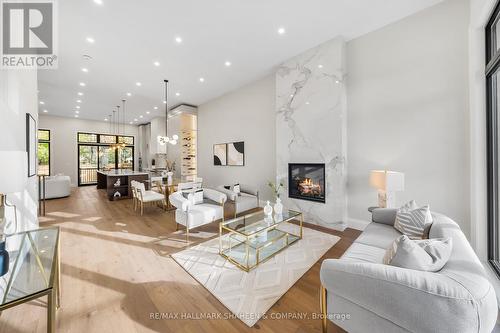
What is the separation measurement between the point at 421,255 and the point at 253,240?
1970mm

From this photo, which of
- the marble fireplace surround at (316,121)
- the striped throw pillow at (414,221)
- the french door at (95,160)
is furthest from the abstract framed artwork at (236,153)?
the french door at (95,160)

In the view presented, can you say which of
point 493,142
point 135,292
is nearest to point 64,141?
point 135,292

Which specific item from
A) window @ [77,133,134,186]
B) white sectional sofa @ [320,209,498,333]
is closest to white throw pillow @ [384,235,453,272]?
white sectional sofa @ [320,209,498,333]

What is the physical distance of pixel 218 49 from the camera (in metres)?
3.88

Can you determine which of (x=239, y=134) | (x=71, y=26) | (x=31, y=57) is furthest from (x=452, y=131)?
(x=31, y=57)

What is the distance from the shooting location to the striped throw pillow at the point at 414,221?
204 centimetres

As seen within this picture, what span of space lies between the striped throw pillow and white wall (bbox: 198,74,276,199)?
310cm

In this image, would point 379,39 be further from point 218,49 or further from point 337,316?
point 337,316

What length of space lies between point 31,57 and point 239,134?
14.4 ft

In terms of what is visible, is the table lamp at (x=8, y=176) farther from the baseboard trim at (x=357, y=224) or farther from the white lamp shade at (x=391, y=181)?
the baseboard trim at (x=357, y=224)

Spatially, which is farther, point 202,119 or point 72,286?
point 202,119

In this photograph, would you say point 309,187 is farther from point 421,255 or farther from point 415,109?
point 421,255

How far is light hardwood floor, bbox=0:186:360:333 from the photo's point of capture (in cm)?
158

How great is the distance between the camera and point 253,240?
280 centimetres
